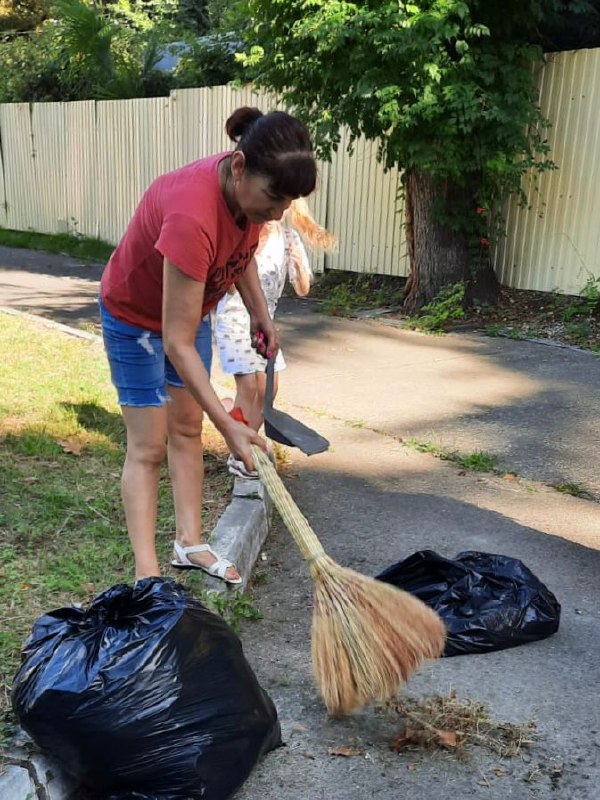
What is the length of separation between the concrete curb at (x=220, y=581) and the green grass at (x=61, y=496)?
0.11 meters

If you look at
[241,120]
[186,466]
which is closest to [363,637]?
[186,466]

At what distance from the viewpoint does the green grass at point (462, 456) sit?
16.9 feet

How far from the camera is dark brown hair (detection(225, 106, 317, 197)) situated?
2596 millimetres

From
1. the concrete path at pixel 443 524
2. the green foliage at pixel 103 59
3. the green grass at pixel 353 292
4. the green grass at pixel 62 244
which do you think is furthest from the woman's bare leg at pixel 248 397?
the green grass at pixel 62 244

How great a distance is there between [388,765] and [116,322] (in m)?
1.74

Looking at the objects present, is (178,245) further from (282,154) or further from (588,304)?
(588,304)

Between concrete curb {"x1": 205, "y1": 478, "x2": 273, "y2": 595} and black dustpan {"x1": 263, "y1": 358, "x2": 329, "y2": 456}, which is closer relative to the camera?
black dustpan {"x1": 263, "y1": 358, "x2": 329, "y2": 456}

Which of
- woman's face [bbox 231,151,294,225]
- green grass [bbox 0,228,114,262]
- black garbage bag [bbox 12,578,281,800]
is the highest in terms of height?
woman's face [bbox 231,151,294,225]

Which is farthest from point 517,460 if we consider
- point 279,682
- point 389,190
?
point 389,190

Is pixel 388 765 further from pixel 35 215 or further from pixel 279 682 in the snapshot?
pixel 35 215

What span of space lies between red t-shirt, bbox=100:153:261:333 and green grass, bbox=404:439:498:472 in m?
2.52

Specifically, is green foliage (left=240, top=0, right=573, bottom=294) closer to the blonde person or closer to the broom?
the blonde person

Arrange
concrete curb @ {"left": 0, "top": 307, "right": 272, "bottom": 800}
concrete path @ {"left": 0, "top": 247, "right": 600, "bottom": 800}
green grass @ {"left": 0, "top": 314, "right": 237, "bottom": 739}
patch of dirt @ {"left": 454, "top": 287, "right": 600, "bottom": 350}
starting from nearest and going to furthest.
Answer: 1. concrete curb @ {"left": 0, "top": 307, "right": 272, "bottom": 800}
2. concrete path @ {"left": 0, "top": 247, "right": 600, "bottom": 800}
3. green grass @ {"left": 0, "top": 314, "right": 237, "bottom": 739}
4. patch of dirt @ {"left": 454, "top": 287, "right": 600, "bottom": 350}

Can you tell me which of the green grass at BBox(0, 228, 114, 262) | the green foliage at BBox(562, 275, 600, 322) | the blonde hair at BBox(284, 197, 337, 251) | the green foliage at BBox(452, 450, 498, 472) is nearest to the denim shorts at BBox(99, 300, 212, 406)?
the blonde hair at BBox(284, 197, 337, 251)
